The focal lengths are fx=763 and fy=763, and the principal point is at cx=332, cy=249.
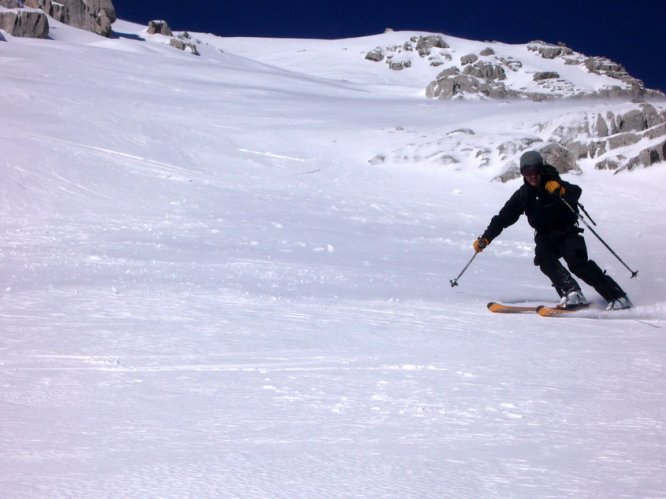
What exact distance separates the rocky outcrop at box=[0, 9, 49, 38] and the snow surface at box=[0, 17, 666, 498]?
668 inches

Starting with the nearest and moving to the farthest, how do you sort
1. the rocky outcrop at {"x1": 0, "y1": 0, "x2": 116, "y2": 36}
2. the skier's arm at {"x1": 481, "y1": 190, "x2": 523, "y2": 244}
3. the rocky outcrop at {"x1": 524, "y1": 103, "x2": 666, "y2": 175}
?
the skier's arm at {"x1": 481, "y1": 190, "x2": 523, "y2": 244}
the rocky outcrop at {"x1": 524, "y1": 103, "x2": 666, "y2": 175}
the rocky outcrop at {"x1": 0, "y1": 0, "x2": 116, "y2": 36}

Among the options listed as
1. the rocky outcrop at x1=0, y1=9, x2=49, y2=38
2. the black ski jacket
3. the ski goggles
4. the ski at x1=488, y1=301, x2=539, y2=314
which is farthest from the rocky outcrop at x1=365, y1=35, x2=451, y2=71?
the ski at x1=488, y1=301, x2=539, y2=314

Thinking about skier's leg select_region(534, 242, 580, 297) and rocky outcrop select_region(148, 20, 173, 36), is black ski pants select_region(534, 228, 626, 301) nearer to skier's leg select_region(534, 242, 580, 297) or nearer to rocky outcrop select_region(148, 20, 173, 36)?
skier's leg select_region(534, 242, 580, 297)

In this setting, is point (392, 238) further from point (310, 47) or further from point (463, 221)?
point (310, 47)

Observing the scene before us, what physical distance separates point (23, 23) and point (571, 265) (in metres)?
31.6

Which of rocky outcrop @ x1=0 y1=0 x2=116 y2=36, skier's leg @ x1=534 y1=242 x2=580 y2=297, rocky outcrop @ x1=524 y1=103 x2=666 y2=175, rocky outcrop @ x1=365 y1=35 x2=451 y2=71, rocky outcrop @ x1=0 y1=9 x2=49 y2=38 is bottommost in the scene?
skier's leg @ x1=534 y1=242 x2=580 y2=297

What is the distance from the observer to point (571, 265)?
24.5 ft

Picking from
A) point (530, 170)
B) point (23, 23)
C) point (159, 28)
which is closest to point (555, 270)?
point (530, 170)

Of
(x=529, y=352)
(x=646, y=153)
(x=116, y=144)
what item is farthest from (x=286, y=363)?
(x=646, y=153)

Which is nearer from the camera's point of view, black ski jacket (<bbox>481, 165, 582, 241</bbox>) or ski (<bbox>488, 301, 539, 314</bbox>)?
ski (<bbox>488, 301, 539, 314</bbox>)

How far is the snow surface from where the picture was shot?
286 centimetres

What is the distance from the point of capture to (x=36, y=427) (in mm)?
3250

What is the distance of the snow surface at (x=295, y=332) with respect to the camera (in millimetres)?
2863

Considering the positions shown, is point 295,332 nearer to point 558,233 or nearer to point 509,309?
point 509,309
